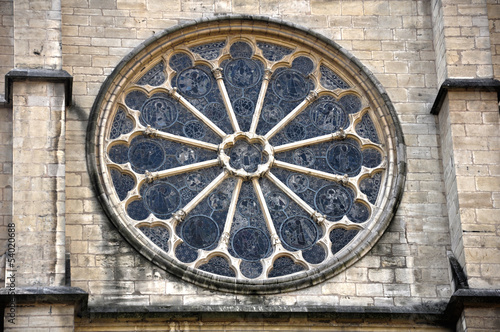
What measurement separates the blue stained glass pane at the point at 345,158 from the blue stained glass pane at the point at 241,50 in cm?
179

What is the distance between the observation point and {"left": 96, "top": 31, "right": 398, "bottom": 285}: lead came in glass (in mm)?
18672

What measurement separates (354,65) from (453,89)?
1487 millimetres

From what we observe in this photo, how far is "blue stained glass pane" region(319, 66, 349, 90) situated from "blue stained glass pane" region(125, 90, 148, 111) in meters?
2.47

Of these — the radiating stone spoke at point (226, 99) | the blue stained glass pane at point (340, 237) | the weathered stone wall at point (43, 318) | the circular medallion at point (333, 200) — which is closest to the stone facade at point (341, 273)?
the weathered stone wall at point (43, 318)

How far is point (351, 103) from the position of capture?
19.9 metres

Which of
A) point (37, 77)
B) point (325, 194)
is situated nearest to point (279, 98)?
point (325, 194)

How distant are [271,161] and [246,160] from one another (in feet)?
1.10

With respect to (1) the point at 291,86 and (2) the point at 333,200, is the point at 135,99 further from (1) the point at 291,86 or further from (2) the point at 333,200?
(2) the point at 333,200

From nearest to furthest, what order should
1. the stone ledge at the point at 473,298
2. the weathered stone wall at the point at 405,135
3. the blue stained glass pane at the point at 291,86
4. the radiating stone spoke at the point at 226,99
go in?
the stone ledge at the point at 473,298, the weathered stone wall at the point at 405,135, the radiating stone spoke at the point at 226,99, the blue stained glass pane at the point at 291,86

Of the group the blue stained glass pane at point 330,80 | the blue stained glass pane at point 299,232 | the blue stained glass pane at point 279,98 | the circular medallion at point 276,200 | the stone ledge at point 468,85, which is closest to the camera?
the blue stained glass pane at point 299,232

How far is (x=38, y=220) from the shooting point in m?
17.6

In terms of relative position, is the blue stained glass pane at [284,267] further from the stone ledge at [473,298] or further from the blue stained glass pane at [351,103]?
the blue stained glass pane at [351,103]

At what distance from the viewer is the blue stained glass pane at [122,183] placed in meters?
18.9

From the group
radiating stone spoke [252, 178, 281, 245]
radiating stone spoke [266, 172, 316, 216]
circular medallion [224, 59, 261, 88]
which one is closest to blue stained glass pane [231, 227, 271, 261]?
radiating stone spoke [252, 178, 281, 245]
